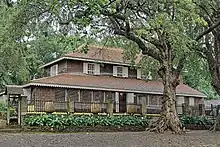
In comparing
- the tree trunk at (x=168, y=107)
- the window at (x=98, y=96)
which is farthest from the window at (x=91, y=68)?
the tree trunk at (x=168, y=107)

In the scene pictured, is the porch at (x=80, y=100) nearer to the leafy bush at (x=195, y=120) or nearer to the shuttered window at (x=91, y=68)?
the shuttered window at (x=91, y=68)

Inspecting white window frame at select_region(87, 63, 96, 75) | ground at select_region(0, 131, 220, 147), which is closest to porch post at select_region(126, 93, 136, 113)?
A: white window frame at select_region(87, 63, 96, 75)

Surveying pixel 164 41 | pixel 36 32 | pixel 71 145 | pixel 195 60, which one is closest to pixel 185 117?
pixel 195 60

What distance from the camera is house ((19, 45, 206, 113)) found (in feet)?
102

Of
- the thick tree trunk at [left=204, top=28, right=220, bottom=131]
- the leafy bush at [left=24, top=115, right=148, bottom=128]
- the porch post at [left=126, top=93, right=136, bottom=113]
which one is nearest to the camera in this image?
the leafy bush at [left=24, top=115, right=148, bottom=128]

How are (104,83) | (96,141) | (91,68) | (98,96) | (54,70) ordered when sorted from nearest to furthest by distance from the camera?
1. (96,141)
2. (98,96)
3. (104,83)
4. (91,68)
5. (54,70)

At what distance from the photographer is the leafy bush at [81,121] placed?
23250 mm

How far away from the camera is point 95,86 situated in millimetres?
32312

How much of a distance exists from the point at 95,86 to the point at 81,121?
7.99 meters

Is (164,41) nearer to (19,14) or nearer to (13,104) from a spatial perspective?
(19,14)

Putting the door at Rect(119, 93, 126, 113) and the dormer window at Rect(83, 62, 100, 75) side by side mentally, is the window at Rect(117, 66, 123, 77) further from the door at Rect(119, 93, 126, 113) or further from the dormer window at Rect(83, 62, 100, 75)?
the dormer window at Rect(83, 62, 100, 75)

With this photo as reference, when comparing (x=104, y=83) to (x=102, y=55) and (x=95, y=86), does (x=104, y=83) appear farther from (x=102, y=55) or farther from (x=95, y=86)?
(x=102, y=55)

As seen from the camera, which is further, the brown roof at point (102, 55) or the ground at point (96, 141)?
the brown roof at point (102, 55)

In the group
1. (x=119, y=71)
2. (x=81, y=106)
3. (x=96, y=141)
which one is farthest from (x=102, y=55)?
(x=96, y=141)
